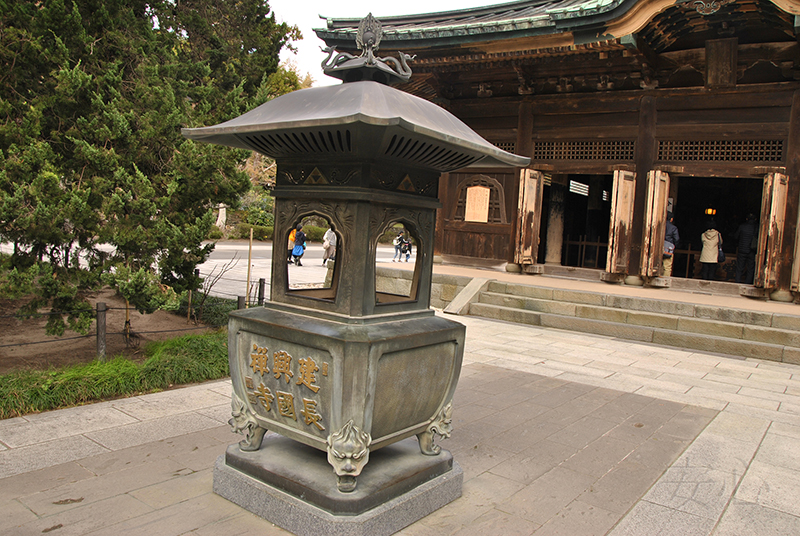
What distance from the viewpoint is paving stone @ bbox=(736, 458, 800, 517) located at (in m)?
3.52

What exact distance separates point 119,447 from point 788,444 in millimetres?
5194

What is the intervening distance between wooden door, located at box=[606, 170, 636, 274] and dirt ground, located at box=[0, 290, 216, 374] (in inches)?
305

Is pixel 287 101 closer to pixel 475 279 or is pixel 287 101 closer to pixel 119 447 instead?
pixel 119 447

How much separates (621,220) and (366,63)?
8.79 meters

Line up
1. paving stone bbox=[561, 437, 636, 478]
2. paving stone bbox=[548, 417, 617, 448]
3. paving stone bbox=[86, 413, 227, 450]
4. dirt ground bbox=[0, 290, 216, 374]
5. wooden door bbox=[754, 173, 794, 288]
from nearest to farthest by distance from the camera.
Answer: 1. paving stone bbox=[561, 437, 636, 478]
2. paving stone bbox=[86, 413, 227, 450]
3. paving stone bbox=[548, 417, 617, 448]
4. dirt ground bbox=[0, 290, 216, 374]
5. wooden door bbox=[754, 173, 794, 288]

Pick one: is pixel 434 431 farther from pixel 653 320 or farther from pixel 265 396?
pixel 653 320

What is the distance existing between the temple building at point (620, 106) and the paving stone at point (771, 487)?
679 cm

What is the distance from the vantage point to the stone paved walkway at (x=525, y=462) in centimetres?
314

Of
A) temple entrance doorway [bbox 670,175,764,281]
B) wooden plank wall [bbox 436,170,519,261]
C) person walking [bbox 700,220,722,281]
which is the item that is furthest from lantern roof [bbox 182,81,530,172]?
temple entrance doorway [bbox 670,175,764,281]

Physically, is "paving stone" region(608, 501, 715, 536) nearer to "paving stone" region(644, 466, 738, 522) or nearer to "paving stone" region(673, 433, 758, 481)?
"paving stone" region(644, 466, 738, 522)

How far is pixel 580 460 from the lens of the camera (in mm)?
4137

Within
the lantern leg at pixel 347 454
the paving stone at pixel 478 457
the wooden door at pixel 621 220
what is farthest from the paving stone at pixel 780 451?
the wooden door at pixel 621 220

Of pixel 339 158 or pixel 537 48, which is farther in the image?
pixel 537 48

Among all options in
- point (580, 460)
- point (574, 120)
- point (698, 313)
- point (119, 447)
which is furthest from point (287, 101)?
point (574, 120)
